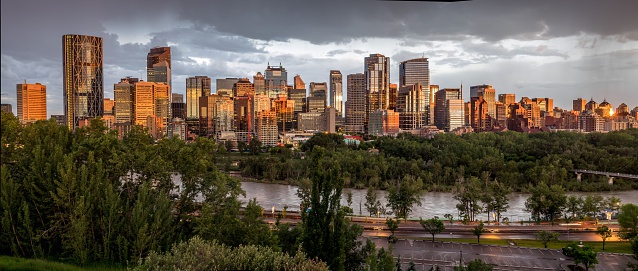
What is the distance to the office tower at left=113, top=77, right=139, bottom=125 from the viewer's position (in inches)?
1125

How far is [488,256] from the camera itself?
16.4 feet

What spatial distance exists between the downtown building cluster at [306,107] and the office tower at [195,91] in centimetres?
9

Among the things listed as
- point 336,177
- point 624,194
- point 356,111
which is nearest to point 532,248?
point 336,177

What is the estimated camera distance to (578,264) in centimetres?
469

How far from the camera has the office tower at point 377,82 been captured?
36.0m

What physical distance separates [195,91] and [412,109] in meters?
18.5

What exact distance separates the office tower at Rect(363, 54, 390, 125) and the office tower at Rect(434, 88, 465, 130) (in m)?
4.11

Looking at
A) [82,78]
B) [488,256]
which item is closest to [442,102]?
[82,78]

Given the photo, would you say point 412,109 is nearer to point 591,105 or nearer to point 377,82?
point 377,82

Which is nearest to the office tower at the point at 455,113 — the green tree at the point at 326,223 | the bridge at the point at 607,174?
the bridge at the point at 607,174

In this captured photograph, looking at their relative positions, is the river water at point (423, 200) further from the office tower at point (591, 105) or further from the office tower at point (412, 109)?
the office tower at point (412, 109)

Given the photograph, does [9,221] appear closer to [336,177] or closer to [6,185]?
[6,185]

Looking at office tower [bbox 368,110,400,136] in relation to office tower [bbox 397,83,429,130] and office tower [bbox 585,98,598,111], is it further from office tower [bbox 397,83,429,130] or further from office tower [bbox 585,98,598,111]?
office tower [bbox 585,98,598,111]

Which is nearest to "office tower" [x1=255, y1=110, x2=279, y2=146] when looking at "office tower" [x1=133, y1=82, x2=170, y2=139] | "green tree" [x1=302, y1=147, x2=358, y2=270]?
"office tower" [x1=133, y1=82, x2=170, y2=139]
